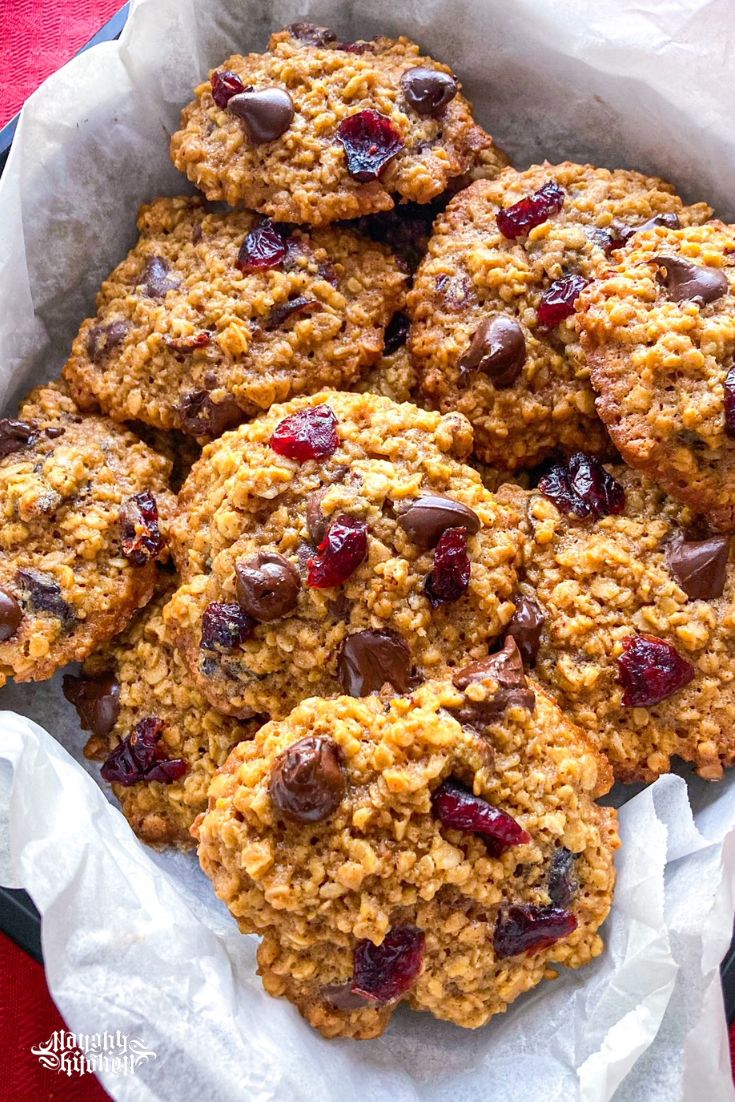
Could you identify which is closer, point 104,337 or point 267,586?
point 267,586

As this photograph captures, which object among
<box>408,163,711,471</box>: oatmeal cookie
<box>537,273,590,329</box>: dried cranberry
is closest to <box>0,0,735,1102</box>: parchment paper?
<box>408,163,711,471</box>: oatmeal cookie

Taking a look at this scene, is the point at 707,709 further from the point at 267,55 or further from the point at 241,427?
the point at 267,55

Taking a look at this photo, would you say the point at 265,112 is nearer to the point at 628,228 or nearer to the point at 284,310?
the point at 284,310

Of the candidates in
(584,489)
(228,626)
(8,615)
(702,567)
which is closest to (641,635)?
(702,567)

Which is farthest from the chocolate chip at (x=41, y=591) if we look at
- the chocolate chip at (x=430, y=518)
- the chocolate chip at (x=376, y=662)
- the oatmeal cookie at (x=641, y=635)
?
the oatmeal cookie at (x=641, y=635)

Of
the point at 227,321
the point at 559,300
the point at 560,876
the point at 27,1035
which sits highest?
the point at 559,300

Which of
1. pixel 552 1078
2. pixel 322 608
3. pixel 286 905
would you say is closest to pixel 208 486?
pixel 322 608
